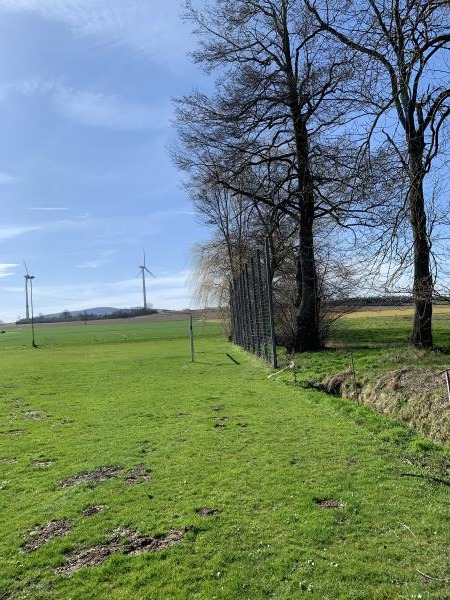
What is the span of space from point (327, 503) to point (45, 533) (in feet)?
8.96

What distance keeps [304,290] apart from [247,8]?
36.3 feet

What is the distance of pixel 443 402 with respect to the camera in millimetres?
7949

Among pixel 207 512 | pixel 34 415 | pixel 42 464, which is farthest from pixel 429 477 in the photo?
pixel 34 415

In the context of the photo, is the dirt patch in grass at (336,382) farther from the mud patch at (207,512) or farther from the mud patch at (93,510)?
the mud patch at (93,510)

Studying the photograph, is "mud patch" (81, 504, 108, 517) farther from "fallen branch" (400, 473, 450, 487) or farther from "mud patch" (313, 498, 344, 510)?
"fallen branch" (400, 473, 450, 487)

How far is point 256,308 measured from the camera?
83.1 feet

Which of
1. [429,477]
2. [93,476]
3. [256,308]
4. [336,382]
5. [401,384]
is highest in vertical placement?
[256,308]

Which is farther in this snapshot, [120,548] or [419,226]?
[419,226]

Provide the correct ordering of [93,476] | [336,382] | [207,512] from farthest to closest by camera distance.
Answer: [336,382] → [93,476] → [207,512]

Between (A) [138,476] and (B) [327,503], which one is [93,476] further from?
(B) [327,503]

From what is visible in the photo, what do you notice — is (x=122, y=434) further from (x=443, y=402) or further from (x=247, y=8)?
(x=247, y=8)

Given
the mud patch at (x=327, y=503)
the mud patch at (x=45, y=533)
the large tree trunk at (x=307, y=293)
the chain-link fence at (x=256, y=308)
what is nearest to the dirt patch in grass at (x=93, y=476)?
the mud patch at (x=45, y=533)

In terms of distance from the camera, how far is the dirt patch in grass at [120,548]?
4.50 meters

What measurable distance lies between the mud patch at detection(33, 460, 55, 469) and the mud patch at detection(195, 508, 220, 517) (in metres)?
3.29
